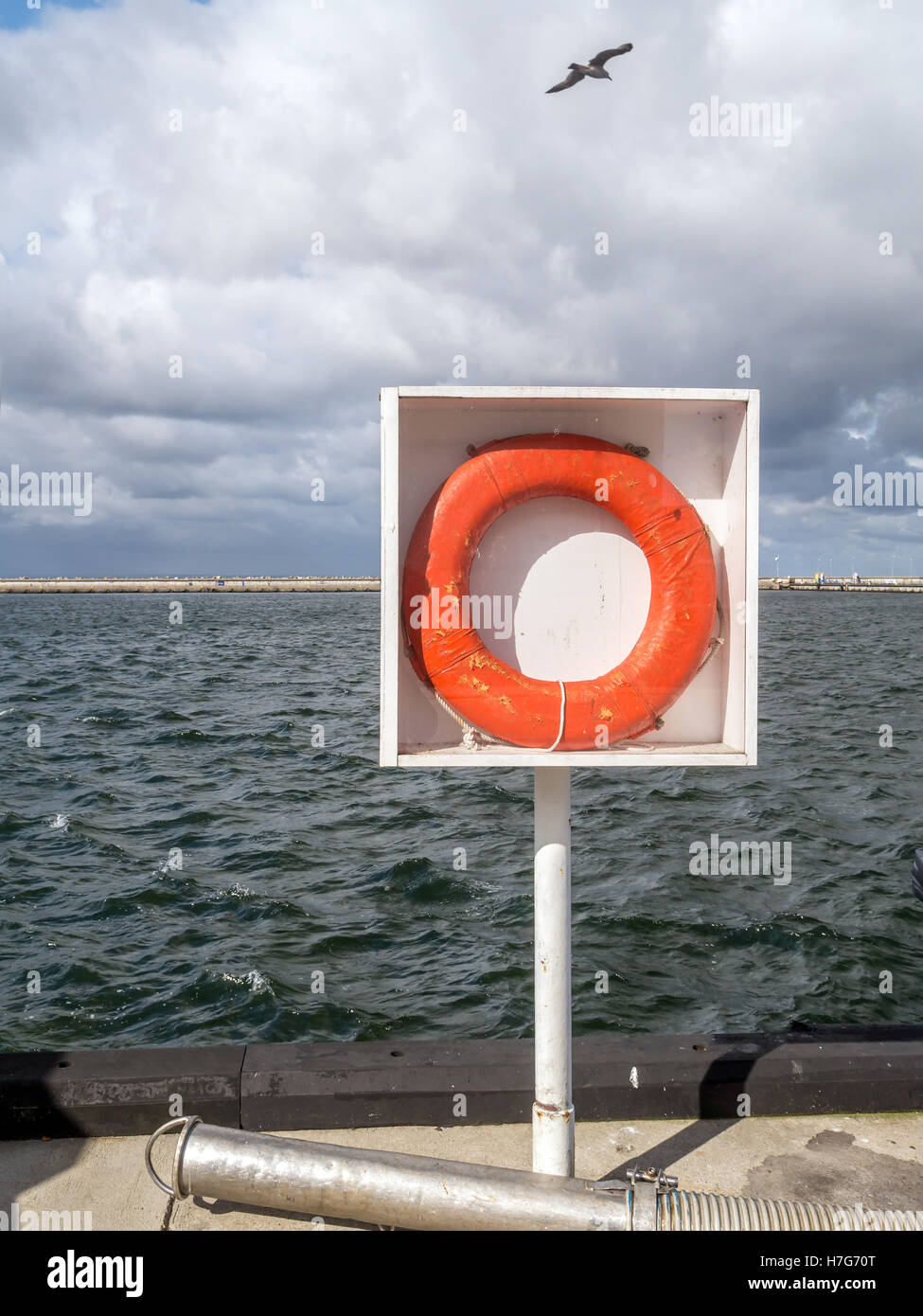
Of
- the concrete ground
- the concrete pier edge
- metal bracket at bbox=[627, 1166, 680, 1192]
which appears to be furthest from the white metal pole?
the concrete pier edge

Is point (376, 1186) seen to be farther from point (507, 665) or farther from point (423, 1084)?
point (507, 665)

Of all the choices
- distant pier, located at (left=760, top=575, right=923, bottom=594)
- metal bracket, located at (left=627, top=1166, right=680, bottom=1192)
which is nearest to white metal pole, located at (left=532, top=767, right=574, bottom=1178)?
metal bracket, located at (left=627, top=1166, right=680, bottom=1192)

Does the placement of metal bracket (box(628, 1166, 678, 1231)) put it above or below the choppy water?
above

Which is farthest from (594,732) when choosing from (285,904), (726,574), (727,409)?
(285,904)

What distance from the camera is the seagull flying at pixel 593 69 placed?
6.01 meters

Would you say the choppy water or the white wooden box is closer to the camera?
the white wooden box

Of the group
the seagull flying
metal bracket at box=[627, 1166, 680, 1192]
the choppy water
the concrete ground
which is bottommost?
the choppy water

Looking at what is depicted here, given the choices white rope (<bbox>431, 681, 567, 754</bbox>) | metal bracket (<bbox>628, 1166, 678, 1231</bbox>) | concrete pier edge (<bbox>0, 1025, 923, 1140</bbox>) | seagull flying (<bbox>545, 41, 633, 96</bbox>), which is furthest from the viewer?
seagull flying (<bbox>545, 41, 633, 96</bbox>)

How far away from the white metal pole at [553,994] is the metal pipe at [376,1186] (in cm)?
19

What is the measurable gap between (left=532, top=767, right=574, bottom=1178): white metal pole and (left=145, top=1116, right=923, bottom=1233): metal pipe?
0.17 metres

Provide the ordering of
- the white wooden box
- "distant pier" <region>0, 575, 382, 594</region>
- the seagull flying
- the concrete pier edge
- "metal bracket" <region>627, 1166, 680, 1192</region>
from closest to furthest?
"metal bracket" <region>627, 1166, 680, 1192</region>, the white wooden box, the concrete pier edge, the seagull flying, "distant pier" <region>0, 575, 382, 594</region>

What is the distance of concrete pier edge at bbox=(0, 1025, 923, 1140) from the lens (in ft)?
10.2

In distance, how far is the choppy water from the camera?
22.2ft

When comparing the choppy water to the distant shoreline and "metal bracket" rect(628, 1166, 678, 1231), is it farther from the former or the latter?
the distant shoreline
